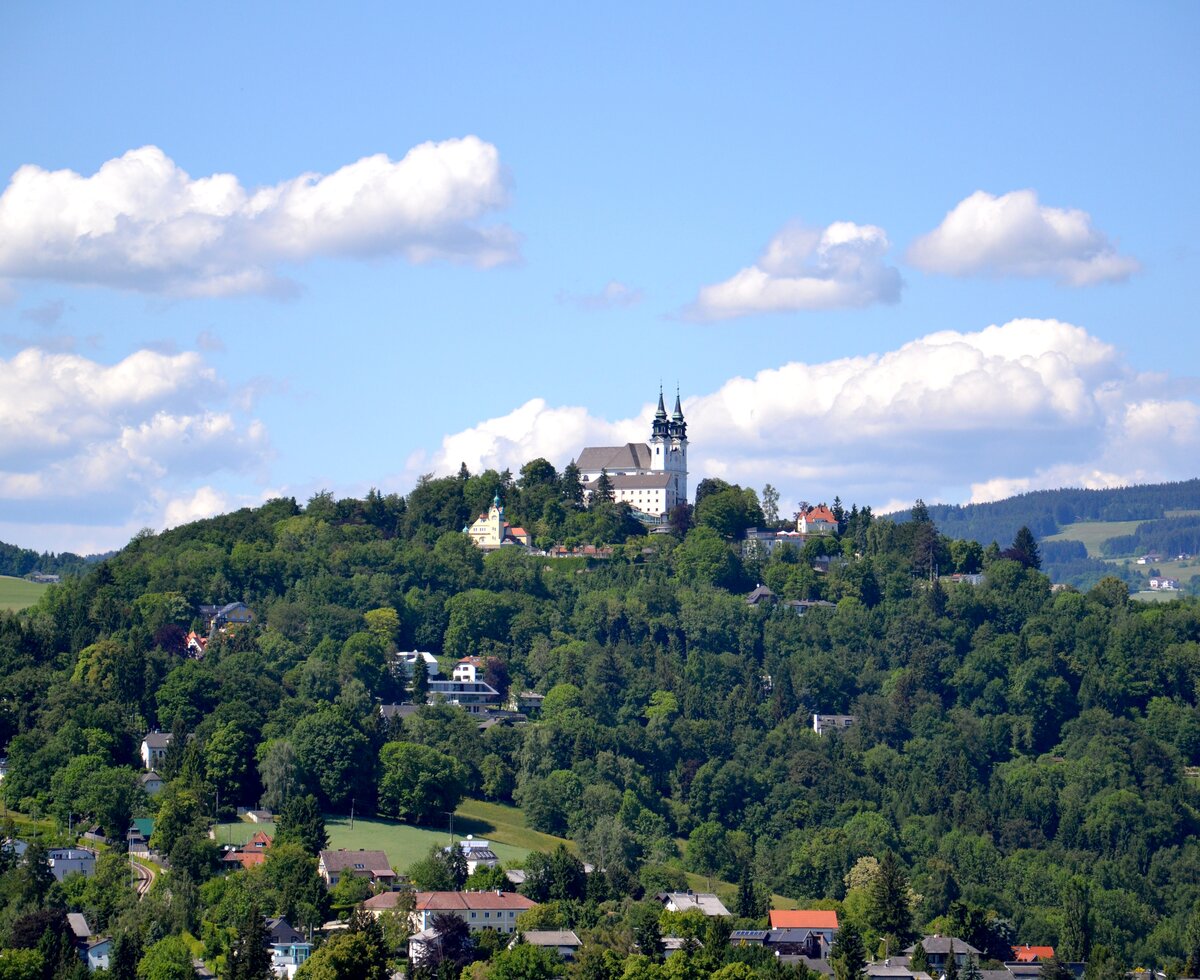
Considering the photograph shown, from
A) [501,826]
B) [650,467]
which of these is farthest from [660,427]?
[501,826]

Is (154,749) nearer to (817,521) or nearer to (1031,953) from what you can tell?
(1031,953)

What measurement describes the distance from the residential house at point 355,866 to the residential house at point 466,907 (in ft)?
9.24

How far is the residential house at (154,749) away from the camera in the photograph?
349ft

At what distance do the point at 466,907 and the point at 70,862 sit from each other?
52.7ft

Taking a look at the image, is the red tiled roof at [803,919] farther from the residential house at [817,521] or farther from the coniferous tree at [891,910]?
the residential house at [817,521]

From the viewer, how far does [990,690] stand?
140625 mm

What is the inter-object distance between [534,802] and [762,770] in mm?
19098

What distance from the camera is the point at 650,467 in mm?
174125

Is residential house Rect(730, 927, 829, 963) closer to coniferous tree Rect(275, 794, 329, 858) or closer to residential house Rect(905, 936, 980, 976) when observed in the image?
residential house Rect(905, 936, 980, 976)

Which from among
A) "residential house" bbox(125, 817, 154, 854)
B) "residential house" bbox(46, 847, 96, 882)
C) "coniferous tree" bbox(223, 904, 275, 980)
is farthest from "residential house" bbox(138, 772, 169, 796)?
"coniferous tree" bbox(223, 904, 275, 980)

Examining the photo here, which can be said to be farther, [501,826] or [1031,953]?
[501,826]

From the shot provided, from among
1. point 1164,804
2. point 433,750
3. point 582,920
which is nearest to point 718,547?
point 1164,804

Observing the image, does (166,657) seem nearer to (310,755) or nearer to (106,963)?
(310,755)

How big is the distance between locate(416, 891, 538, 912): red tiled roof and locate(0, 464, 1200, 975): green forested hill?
8.91ft
